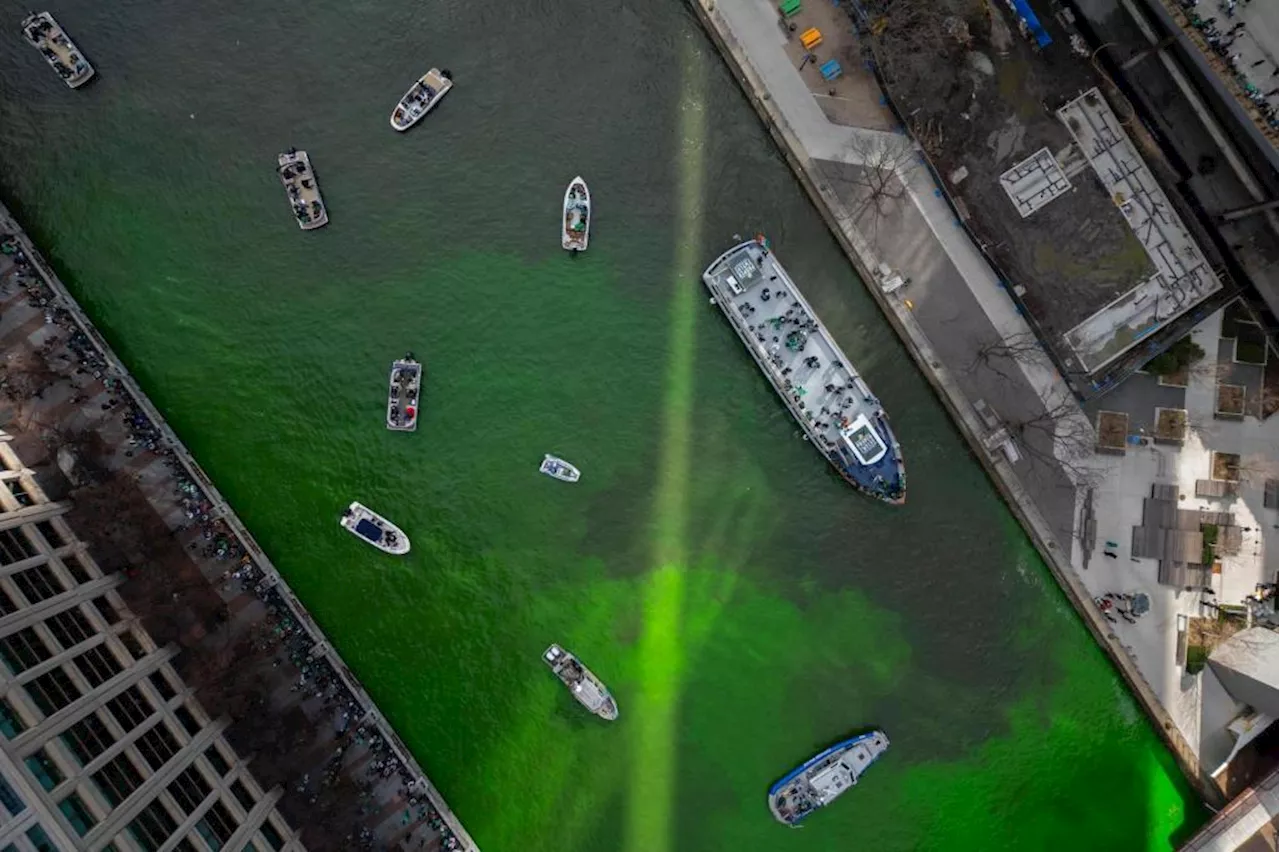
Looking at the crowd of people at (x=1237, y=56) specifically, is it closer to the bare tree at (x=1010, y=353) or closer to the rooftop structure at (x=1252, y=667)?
→ the bare tree at (x=1010, y=353)

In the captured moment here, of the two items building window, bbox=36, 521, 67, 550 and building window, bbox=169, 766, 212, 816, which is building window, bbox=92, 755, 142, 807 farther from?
building window, bbox=36, 521, 67, 550

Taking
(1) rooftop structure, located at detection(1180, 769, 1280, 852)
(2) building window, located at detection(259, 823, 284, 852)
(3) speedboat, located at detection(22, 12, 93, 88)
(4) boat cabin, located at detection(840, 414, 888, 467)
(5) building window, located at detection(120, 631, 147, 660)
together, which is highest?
(3) speedboat, located at detection(22, 12, 93, 88)

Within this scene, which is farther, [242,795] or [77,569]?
[242,795]

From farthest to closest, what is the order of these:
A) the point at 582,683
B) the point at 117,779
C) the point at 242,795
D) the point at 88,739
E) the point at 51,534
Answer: the point at 582,683 → the point at 242,795 → the point at 51,534 → the point at 117,779 → the point at 88,739

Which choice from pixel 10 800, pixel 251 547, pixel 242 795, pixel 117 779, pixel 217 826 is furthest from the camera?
pixel 251 547

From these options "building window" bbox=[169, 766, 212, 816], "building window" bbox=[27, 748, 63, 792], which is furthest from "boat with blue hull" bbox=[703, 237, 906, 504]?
"building window" bbox=[27, 748, 63, 792]

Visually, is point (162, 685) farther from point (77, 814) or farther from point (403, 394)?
point (403, 394)

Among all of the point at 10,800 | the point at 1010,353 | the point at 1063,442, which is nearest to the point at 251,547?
the point at 10,800
